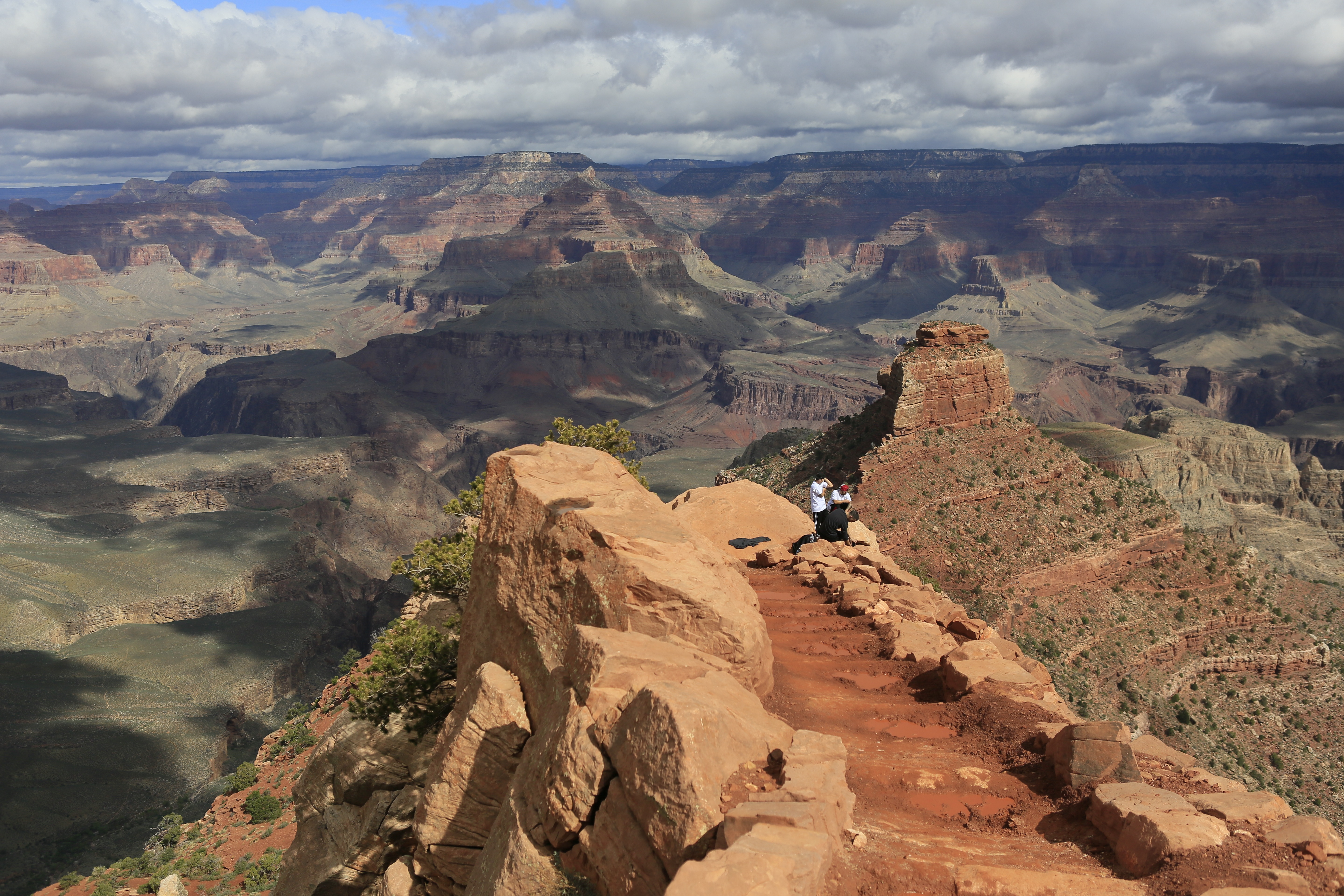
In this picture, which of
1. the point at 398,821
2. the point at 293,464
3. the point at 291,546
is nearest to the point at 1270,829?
the point at 398,821

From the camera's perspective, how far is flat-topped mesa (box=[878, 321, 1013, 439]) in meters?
56.7

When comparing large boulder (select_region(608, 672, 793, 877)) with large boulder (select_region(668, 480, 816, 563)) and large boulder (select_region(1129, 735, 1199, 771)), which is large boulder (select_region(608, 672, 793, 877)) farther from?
large boulder (select_region(668, 480, 816, 563))

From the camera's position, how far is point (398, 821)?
2070cm

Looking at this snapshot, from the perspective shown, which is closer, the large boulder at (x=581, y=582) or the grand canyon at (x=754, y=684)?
the grand canyon at (x=754, y=684)

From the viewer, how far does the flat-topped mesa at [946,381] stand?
56.7 metres

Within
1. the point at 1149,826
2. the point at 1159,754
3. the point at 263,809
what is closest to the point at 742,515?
the point at 1159,754

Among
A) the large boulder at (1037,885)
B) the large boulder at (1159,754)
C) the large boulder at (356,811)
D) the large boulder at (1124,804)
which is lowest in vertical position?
the large boulder at (356,811)

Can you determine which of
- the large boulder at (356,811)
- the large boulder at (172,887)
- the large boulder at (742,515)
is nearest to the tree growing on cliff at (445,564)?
the large boulder at (356,811)

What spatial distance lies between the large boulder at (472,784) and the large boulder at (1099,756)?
948cm

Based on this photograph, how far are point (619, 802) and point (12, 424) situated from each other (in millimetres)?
209939

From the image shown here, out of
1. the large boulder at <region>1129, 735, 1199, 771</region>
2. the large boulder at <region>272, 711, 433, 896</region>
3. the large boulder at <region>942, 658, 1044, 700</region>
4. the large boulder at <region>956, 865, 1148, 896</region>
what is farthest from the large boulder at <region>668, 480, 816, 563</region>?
the large boulder at <region>956, 865, 1148, 896</region>

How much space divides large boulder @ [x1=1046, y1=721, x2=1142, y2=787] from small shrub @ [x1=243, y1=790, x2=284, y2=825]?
109 ft

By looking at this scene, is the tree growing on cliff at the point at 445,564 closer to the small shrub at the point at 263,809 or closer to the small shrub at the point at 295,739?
the small shrub at the point at 263,809

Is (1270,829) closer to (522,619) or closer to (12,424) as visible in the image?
(522,619)
